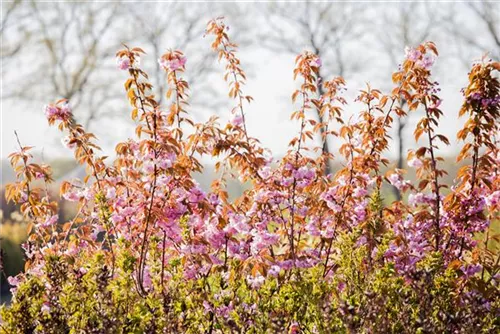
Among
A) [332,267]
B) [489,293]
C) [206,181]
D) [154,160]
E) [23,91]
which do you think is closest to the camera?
[154,160]

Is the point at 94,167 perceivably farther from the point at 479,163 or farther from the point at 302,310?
the point at 479,163

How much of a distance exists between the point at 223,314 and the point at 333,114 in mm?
1930

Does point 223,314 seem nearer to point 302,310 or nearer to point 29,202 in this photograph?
point 302,310

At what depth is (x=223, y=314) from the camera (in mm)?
3520

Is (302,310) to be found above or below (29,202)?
below

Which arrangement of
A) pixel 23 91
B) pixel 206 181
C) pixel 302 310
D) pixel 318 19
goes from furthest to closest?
pixel 206 181
pixel 318 19
pixel 23 91
pixel 302 310

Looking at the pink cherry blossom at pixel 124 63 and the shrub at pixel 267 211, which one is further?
the pink cherry blossom at pixel 124 63

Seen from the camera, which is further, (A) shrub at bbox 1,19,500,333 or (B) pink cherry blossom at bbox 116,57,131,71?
(B) pink cherry blossom at bbox 116,57,131,71

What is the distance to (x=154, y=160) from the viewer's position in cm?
405

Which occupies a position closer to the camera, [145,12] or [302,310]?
[302,310]

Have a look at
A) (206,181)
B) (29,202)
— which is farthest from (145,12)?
(29,202)

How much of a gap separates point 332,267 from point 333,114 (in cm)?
108

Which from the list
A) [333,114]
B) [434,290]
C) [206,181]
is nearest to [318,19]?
[206,181]

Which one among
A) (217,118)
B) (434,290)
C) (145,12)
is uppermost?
(145,12)
